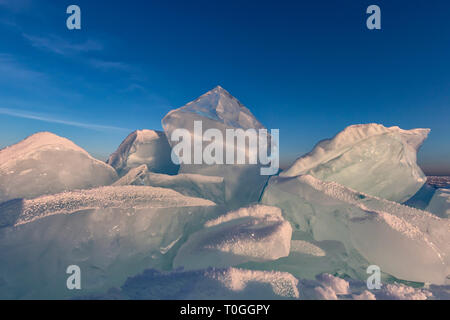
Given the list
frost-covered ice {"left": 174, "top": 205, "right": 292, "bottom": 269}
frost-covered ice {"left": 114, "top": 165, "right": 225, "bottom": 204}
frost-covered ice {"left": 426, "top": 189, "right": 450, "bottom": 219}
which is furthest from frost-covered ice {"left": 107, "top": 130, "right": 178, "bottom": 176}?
frost-covered ice {"left": 426, "top": 189, "right": 450, "bottom": 219}

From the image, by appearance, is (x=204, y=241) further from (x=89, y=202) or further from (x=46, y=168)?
(x=46, y=168)

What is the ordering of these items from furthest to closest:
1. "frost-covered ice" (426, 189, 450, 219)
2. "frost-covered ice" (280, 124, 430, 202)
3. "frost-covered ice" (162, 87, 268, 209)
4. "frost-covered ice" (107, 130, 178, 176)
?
"frost-covered ice" (107, 130, 178, 176)
"frost-covered ice" (162, 87, 268, 209)
"frost-covered ice" (280, 124, 430, 202)
"frost-covered ice" (426, 189, 450, 219)

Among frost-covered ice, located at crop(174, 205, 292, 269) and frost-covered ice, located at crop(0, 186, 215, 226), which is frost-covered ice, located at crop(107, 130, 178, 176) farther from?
frost-covered ice, located at crop(174, 205, 292, 269)

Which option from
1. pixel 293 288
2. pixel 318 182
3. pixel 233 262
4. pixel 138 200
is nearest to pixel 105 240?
pixel 138 200

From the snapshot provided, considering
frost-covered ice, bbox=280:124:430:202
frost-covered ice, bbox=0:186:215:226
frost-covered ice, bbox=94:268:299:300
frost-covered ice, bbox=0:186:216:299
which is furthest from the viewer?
frost-covered ice, bbox=280:124:430:202

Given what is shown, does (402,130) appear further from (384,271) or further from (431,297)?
(431,297)

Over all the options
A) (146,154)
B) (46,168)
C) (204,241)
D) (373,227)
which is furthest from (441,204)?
(46,168)

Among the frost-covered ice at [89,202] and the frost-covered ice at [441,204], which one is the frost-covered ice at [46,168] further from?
the frost-covered ice at [441,204]

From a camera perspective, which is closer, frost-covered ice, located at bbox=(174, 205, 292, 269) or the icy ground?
the icy ground
